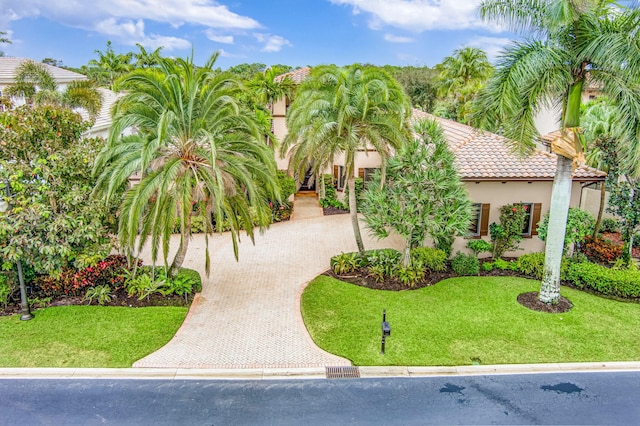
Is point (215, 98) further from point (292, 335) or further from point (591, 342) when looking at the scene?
point (591, 342)

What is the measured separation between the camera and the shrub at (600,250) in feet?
58.3

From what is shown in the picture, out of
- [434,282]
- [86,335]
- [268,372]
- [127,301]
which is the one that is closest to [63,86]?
[127,301]

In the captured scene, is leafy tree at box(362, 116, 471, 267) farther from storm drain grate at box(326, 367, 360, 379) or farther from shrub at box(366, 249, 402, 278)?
storm drain grate at box(326, 367, 360, 379)

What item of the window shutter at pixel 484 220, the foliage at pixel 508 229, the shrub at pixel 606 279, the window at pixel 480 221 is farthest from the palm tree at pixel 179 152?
the shrub at pixel 606 279

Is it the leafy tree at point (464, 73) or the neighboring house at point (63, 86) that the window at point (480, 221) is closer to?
the neighboring house at point (63, 86)

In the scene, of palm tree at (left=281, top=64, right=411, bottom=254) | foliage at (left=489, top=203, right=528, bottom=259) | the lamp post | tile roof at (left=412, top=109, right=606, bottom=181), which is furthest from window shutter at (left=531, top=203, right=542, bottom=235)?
the lamp post

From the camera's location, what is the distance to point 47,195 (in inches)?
532

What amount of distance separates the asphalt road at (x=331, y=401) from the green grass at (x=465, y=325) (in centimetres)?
87

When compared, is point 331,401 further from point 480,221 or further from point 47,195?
point 480,221

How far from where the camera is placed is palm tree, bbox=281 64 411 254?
1511 centimetres

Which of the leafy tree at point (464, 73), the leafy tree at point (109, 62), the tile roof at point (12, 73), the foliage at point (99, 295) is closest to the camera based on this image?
the foliage at point (99, 295)

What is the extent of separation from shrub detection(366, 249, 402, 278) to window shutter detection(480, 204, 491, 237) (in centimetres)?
364

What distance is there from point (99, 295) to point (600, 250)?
60.4 feet

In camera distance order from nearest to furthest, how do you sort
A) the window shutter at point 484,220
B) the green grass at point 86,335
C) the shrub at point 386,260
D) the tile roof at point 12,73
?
the green grass at point 86,335 → the shrub at point 386,260 → the window shutter at point 484,220 → the tile roof at point 12,73
